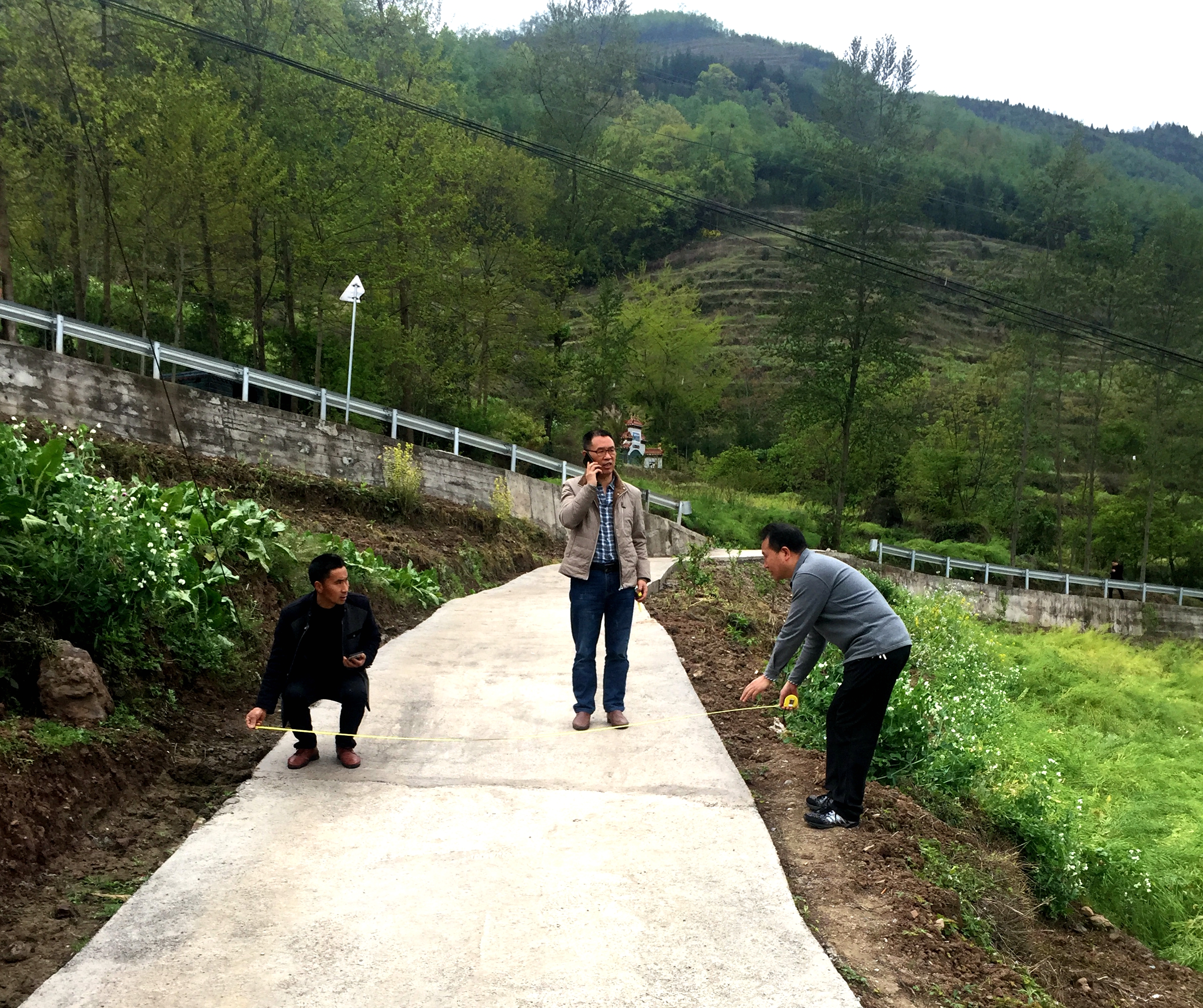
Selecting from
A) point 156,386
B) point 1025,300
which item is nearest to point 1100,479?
point 1025,300

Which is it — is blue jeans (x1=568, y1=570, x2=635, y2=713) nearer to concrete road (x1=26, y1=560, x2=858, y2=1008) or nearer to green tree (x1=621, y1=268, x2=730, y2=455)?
concrete road (x1=26, y1=560, x2=858, y2=1008)

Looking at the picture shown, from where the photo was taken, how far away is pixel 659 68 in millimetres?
133375

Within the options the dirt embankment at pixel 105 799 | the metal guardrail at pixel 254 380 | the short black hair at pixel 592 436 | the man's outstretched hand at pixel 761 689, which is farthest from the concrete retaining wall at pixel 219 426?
the man's outstretched hand at pixel 761 689

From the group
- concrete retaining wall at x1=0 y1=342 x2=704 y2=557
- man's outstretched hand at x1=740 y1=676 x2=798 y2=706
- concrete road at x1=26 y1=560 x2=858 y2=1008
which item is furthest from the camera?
concrete retaining wall at x1=0 y1=342 x2=704 y2=557

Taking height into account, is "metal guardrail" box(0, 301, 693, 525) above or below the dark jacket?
above

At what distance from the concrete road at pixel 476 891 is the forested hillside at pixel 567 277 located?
673 centimetres

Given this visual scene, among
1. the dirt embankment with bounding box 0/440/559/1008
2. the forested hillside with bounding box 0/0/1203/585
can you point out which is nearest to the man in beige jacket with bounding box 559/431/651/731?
the dirt embankment with bounding box 0/440/559/1008

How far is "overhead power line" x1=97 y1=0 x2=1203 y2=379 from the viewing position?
15.6m

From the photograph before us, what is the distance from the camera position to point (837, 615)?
15.9ft

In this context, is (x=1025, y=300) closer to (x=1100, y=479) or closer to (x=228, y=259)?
(x=1100, y=479)

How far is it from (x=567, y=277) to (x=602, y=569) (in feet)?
77.0

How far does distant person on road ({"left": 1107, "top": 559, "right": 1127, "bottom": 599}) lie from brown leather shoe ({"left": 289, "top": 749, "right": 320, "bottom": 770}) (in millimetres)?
33278

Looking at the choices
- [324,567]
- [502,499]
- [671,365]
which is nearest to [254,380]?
[502,499]

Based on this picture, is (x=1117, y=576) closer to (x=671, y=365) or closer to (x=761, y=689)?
(x=671, y=365)
